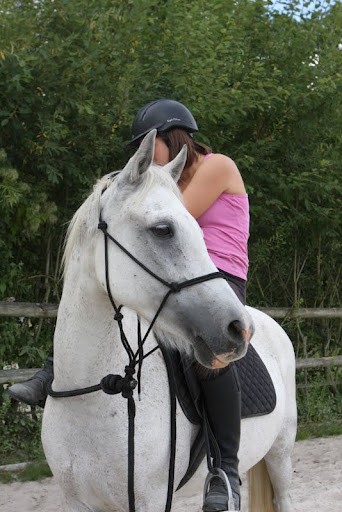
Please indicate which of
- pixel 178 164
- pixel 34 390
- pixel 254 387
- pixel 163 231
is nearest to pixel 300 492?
pixel 254 387

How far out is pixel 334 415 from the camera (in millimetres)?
7984

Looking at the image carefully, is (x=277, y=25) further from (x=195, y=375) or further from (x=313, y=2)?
(x=195, y=375)

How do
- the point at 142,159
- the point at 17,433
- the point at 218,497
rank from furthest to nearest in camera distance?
1. the point at 17,433
2. the point at 218,497
3. the point at 142,159

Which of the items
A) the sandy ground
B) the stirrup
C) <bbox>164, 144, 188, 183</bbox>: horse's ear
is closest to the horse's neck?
<bbox>164, 144, 188, 183</bbox>: horse's ear

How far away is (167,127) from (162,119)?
5 centimetres

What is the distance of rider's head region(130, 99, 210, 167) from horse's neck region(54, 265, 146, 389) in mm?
649

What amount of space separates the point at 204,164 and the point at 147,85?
2.74 meters

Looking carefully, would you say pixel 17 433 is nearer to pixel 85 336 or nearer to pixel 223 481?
pixel 223 481

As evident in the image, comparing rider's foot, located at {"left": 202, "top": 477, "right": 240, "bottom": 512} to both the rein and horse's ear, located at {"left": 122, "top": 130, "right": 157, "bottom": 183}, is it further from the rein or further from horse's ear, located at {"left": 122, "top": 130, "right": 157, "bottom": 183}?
horse's ear, located at {"left": 122, "top": 130, "right": 157, "bottom": 183}

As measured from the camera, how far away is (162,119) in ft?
9.82

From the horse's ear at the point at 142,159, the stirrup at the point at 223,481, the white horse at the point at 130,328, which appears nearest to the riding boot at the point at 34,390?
the white horse at the point at 130,328

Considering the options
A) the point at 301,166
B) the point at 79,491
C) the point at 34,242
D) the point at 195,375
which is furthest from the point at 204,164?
the point at 301,166

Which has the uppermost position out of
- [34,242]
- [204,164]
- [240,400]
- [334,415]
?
[204,164]

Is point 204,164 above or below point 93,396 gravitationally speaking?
above
